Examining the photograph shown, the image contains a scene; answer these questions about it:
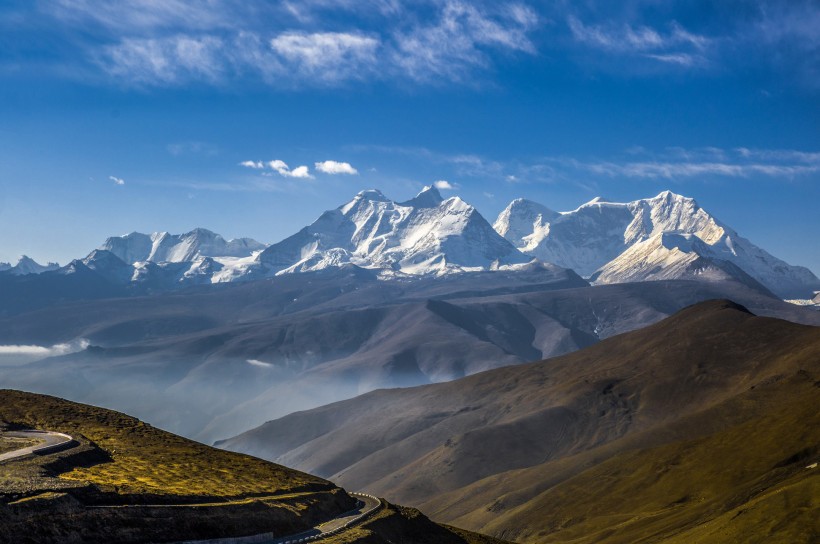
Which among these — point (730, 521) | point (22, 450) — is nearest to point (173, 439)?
point (22, 450)

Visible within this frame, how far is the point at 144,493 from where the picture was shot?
3383 inches

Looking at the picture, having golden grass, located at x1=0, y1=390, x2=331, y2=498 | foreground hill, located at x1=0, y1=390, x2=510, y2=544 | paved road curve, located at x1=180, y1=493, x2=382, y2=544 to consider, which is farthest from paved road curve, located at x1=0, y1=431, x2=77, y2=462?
paved road curve, located at x1=180, y1=493, x2=382, y2=544

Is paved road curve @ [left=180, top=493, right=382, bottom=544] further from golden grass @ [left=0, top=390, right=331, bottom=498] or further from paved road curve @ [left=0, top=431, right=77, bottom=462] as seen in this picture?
paved road curve @ [left=0, top=431, right=77, bottom=462]

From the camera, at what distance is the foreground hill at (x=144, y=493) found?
75688mm

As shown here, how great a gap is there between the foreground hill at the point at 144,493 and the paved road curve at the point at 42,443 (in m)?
1.72

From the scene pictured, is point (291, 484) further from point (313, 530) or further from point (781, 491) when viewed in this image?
point (781, 491)

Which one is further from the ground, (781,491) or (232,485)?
(232,485)

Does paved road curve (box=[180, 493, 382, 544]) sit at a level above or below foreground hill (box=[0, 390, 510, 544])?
below

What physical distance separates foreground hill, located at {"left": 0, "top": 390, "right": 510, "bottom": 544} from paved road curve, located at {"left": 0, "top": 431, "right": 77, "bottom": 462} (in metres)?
1.72

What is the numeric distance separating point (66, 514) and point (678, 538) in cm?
15073

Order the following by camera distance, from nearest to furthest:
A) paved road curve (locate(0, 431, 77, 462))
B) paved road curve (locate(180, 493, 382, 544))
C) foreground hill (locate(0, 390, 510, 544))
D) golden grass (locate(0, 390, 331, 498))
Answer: foreground hill (locate(0, 390, 510, 544)) → paved road curve (locate(180, 493, 382, 544)) → golden grass (locate(0, 390, 331, 498)) → paved road curve (locate(0, 431, 77, 462))

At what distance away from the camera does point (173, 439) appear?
131 meters

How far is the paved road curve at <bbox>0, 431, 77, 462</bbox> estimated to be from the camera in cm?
9750

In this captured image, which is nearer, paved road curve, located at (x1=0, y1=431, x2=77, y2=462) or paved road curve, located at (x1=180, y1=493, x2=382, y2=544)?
paved road curve, located at (x1=180, y1=493, x2=382, y2=544)
